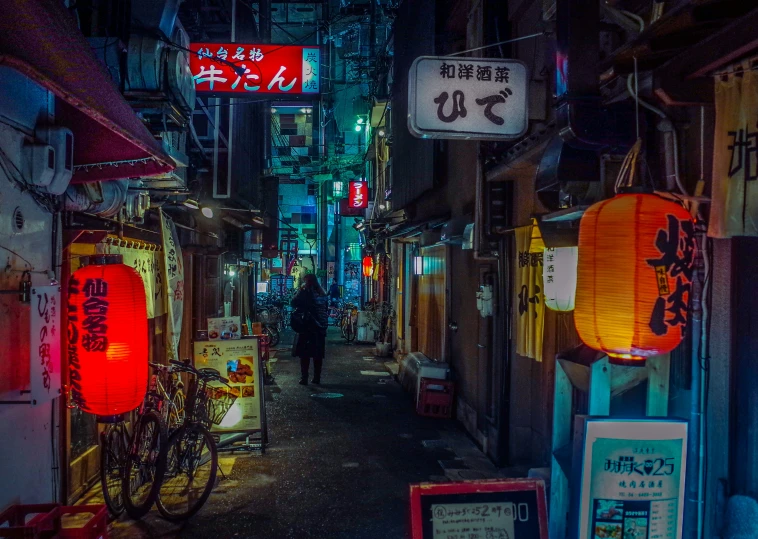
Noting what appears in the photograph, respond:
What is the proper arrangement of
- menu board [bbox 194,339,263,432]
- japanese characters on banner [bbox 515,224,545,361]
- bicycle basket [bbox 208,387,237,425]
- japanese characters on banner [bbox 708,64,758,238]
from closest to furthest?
japanese characters on banner [bbox 708,64,758,238], japanese characters on banner [bbox 515,224,545,361], bicycle basket [bbox 208,387,237,425], menu board [bbox 194,339,263,432]

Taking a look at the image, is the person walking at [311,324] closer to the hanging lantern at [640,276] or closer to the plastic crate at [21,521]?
the plastic crate at [21,521]

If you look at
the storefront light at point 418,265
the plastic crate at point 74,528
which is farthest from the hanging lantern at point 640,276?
the storefront light at point 418,265

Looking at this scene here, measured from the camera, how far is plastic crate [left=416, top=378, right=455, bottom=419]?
14.3 metres

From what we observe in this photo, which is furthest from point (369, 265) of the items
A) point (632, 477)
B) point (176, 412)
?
point (632, 477)

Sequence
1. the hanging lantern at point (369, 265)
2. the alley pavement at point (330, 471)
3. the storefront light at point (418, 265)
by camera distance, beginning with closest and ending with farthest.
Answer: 1. the alley pavement at point (330, 471)
2. the storefront light at point (418, 265)
3. the hanging lantern at point (369, 265)

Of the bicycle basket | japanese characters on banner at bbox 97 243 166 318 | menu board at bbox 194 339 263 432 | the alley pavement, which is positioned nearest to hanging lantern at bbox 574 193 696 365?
the alley pavement

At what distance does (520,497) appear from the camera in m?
4.75

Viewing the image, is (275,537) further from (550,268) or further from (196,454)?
(550,268)

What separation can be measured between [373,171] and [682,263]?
96.8 feet

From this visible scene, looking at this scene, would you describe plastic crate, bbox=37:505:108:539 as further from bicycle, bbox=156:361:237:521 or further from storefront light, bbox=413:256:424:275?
storefront light, bbox=413:256:424:275

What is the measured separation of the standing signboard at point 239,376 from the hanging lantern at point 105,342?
4.77 meters

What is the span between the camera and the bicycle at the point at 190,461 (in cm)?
823

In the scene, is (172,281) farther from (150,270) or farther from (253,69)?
(253,69)

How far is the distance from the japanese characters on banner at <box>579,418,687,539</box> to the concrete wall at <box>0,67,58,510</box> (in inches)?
236
